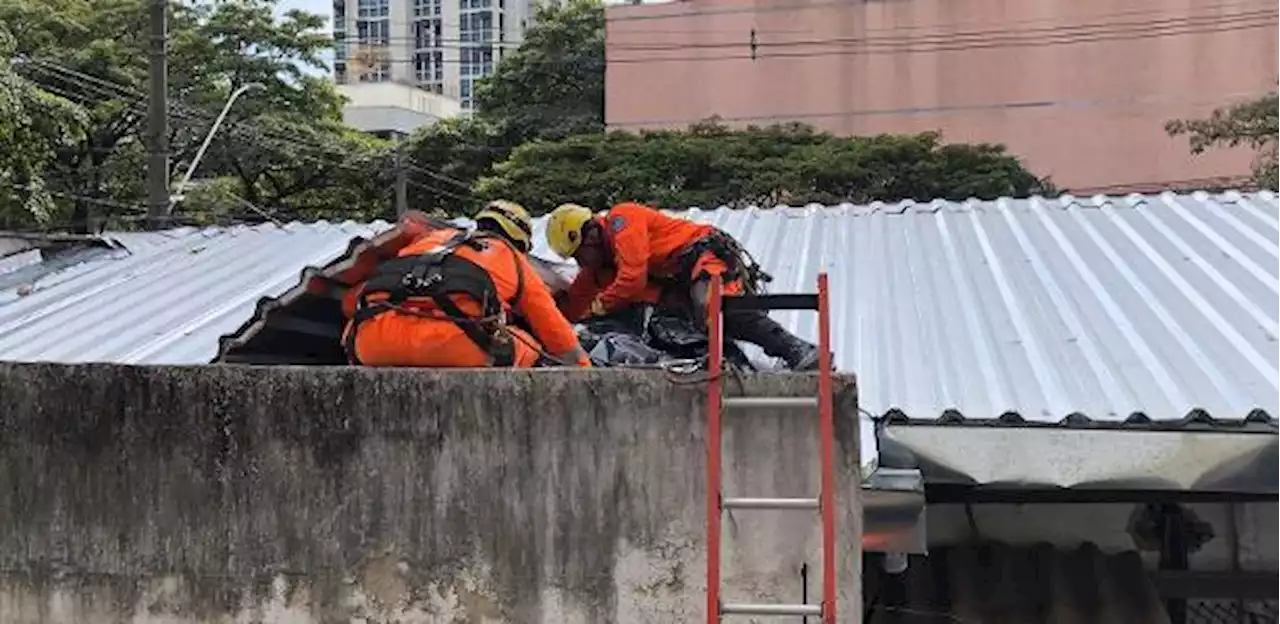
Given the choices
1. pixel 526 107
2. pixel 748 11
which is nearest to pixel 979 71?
pixel 748 11

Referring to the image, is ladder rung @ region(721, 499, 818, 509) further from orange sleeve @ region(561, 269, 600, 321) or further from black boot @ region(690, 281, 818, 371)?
orange sleeve @ region(561, 269, 600, 321)

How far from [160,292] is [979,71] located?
26.5 meters

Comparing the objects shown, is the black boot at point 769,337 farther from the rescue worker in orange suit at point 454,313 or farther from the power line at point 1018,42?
the power line at point 1018,42

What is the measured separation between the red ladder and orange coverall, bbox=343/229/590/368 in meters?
0.87

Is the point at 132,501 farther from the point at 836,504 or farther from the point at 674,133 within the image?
the point at 674,133

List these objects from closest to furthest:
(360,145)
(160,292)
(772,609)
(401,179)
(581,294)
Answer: (772,609)
(581,294)
(160,292)
(401,179)
(360,145)

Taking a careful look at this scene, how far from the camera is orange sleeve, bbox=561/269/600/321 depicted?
5484mm

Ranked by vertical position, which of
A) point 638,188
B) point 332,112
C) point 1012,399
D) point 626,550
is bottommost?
point 626,550

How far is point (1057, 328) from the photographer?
5117 millimetres

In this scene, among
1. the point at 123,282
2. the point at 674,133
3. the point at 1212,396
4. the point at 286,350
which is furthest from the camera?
the point at 674,133

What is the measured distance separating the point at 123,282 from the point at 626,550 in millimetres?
4766

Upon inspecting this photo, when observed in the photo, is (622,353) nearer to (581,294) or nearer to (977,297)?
(581,294)

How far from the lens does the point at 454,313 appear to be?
4020 millimetres

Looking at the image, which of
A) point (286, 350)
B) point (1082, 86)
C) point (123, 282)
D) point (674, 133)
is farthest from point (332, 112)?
point (286, 350)
